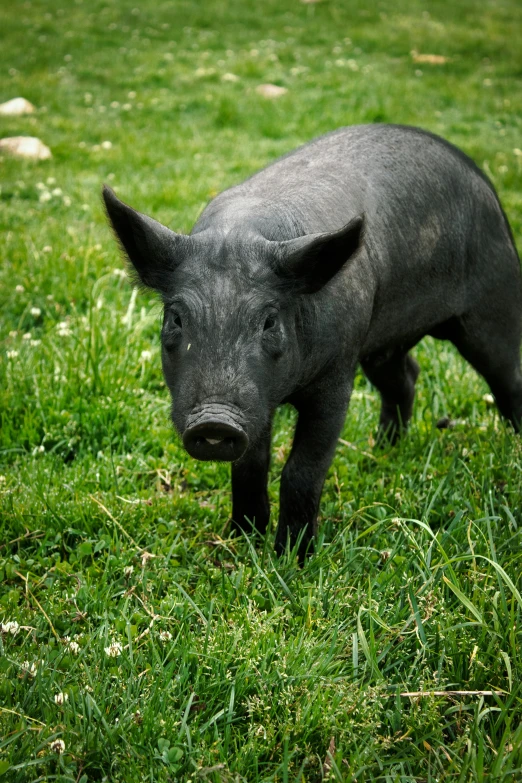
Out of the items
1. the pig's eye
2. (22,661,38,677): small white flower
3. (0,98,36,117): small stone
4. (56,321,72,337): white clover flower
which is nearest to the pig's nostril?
the pig's eye

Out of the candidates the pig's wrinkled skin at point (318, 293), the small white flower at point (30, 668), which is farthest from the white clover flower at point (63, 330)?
the small white flower at point (30, 668)

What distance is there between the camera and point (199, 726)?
8.69 feet

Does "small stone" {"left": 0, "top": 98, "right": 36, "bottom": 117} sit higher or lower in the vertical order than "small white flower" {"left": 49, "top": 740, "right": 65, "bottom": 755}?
higher

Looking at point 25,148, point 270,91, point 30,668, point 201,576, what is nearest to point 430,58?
point 270,91

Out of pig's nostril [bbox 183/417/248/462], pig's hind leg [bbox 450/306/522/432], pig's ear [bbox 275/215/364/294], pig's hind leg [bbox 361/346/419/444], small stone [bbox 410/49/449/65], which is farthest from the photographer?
small stone [bbox 410/49/449/65]

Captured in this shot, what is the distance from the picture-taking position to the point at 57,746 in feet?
8.03

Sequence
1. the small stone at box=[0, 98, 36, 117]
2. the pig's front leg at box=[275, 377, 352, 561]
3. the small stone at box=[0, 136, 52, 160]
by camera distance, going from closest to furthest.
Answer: the pig's front leg at box=[275, 377, 352, 561] < the small stone at box=[0, 136, 52, 160] < the small stone at box=[0, 98, 36, 117]

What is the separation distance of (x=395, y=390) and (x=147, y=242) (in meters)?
2.10

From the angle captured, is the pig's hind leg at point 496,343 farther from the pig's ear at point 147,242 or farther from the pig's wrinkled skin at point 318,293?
the pig's ear at point 147,242

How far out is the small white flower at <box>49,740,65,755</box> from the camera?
2.43m

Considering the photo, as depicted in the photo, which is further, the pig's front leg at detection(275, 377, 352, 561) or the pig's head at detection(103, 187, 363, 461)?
the pig's front leg at detection(275, 377, 352, 561)

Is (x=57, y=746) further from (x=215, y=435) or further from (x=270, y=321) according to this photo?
(x=270, y=321)

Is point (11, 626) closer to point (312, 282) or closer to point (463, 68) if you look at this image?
point (312, 282)

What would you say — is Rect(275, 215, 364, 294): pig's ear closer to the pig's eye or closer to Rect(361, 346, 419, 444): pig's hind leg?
the pig's eye
